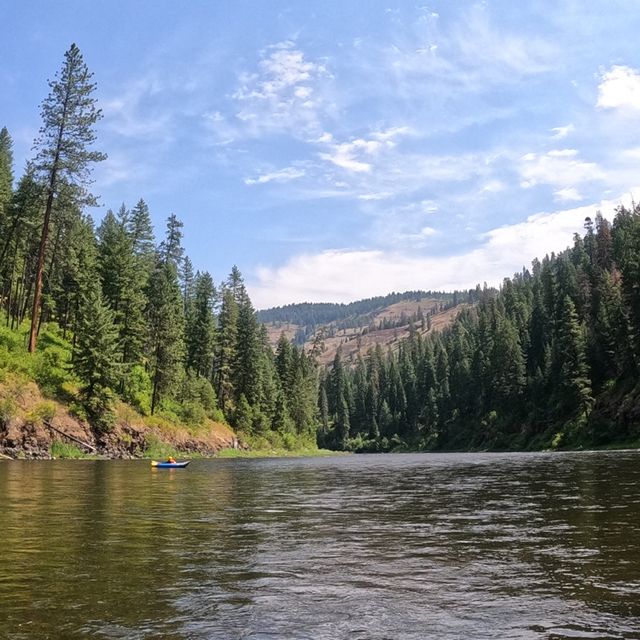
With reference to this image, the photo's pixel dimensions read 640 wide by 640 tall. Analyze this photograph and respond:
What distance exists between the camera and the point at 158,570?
10805mm

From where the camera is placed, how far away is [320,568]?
11.1m

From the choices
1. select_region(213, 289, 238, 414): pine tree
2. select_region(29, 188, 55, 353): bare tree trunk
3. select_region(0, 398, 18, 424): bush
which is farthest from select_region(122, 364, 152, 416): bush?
select_region(213, 289, 238, 414): pine tree

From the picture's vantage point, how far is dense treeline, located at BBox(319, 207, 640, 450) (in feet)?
295

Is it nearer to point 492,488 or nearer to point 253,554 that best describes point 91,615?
point 253,554

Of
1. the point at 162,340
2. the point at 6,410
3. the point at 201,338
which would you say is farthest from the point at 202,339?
the point at 6,410

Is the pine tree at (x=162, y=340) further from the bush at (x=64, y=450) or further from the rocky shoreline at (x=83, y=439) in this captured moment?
the bush at (x=64, y=450)

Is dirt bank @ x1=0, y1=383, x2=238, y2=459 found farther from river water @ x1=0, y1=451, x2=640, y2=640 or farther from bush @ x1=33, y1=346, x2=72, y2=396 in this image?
river water @ x1=0, y1=451, x2=640, y2=640

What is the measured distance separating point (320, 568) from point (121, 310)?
65484mm

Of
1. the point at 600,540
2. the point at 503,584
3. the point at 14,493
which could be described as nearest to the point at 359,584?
the point at 503,584

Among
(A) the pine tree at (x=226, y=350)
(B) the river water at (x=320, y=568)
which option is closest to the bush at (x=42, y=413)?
(B) the river water at (x=320, y=568)

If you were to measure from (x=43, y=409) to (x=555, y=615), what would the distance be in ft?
159

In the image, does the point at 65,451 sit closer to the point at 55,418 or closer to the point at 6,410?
the point at 55,418

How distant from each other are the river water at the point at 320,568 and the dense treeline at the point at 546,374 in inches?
2725

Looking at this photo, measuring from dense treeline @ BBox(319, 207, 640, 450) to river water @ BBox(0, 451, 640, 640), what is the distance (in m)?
69.2
